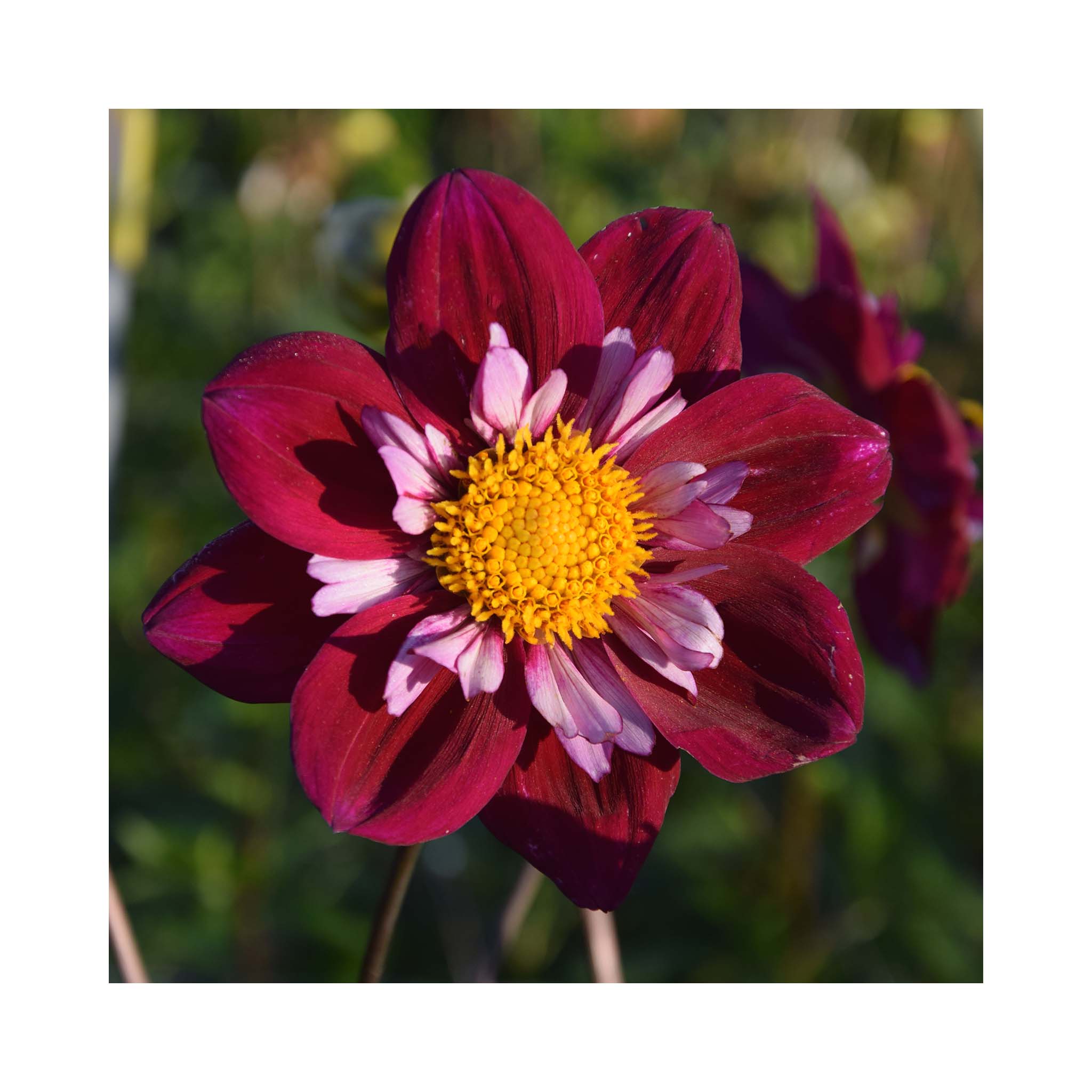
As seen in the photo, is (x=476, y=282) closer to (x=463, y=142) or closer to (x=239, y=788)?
(x=239, y=788)

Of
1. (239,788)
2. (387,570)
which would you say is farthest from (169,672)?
(387,570)

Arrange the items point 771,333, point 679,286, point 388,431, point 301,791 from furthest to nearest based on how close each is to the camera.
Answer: point 301,791, point 771,333, point 679,286, point 388,431

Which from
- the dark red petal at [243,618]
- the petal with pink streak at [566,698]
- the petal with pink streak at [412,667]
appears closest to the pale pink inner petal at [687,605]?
the petal with pink streak at [566,698]

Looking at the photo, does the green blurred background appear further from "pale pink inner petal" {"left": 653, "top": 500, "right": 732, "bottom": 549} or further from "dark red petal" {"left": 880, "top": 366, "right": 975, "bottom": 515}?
"pale pink inner petal" {"left": 653, "top": 500, "right": 732, "bottom": 549}

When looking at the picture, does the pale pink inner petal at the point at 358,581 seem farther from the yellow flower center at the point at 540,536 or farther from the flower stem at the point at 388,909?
the flower stem at the point at 388,909

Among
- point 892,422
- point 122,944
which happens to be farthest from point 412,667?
point 892,422

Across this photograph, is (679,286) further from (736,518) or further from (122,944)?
(122,944)
